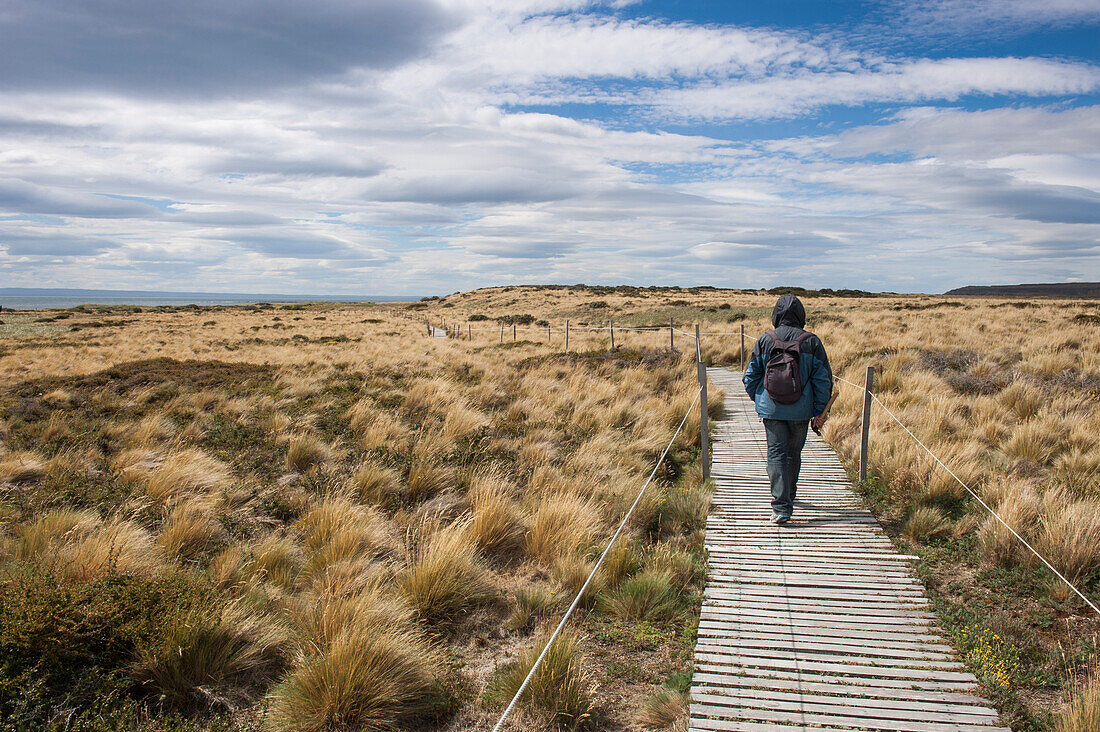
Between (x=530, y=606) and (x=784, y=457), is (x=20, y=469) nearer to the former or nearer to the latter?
(x=530, y=606)

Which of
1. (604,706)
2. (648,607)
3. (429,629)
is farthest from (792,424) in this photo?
(429,629)

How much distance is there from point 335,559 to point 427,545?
2.64 feet

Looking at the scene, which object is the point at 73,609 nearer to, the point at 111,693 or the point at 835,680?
the point at 111,693

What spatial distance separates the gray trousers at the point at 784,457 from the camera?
5.87 metres

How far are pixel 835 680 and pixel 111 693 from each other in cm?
429

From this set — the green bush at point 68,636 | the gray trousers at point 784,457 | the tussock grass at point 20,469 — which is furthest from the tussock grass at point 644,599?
the tussock grass at point 20,469

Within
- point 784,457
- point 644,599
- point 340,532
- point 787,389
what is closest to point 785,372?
point 787,389

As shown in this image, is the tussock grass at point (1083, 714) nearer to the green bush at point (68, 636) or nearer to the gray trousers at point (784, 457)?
the gray trousers at point (784, 457)

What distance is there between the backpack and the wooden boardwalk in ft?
4.64

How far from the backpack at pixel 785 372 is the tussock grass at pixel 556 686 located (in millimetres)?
3157

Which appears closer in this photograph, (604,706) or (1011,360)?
(604,706)

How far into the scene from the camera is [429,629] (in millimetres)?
4445

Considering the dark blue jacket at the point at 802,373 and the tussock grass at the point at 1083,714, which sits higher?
the dark blue jacket at the point at 802,373

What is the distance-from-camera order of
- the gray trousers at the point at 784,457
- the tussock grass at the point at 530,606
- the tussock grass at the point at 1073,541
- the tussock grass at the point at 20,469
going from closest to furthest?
the tussock grass at the point at 530,606 → the tussock grass at the point at 1073,541 → the gray trousers at the point at 784,457 → the tussock grass at the point at 20,469
